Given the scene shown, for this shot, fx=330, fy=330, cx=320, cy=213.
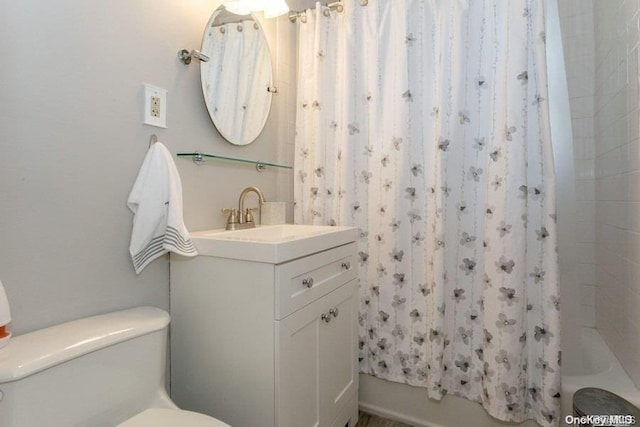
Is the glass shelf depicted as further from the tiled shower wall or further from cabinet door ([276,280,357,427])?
the tiled shower wall

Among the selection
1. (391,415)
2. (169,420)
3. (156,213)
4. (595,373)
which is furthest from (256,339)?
(595,373)

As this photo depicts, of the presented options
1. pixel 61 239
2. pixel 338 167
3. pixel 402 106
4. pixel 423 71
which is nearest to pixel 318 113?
pixel 338 167

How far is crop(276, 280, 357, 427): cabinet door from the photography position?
3.39 ft

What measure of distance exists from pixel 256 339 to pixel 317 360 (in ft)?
1.00

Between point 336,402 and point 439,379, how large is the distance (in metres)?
0.48

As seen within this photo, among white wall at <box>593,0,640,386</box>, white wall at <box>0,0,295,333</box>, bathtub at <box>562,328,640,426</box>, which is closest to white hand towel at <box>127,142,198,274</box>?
white wall at <box>0,0,295,333</box>

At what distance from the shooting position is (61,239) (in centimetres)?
94

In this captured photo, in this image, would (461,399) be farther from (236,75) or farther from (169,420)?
(236,75)

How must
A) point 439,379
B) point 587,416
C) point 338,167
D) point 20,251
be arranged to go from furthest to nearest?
point 338,167 < point 439,379 < point 587,416 < point 20,251

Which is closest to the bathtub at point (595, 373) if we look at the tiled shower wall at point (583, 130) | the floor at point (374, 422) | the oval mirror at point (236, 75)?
the tiled shower wall at point (583, 130)

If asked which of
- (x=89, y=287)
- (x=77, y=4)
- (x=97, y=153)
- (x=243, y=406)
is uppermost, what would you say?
(x=77, y=4)

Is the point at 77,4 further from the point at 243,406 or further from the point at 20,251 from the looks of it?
the point at 243,406

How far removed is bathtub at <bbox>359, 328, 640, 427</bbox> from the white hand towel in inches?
46.2

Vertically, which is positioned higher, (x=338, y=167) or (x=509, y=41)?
(x=509, y=41)
